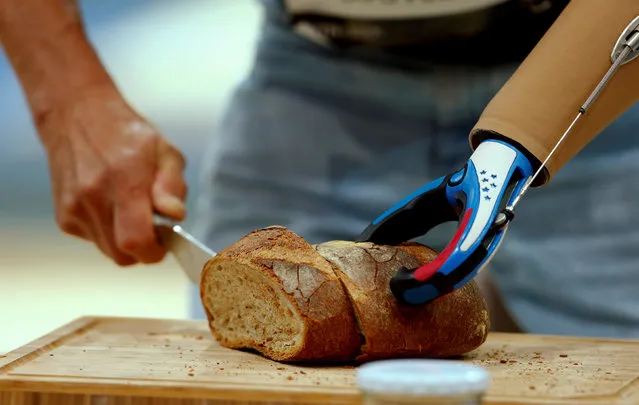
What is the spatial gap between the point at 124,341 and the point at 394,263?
53 cm

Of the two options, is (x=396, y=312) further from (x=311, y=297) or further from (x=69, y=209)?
(x=69, y=209)

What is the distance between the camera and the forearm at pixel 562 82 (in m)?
1.53

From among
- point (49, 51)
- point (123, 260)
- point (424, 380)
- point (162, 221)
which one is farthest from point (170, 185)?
point (424, 380)

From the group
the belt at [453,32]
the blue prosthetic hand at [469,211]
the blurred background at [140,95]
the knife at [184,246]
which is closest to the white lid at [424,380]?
the blue prosthetic hand at [469,211]

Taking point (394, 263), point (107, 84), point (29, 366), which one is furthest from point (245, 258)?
point (107, 84)

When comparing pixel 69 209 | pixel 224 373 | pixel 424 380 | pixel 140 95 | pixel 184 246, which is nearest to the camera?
pixel 424 380

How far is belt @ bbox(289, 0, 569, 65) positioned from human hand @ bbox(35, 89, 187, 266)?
16.8 inches

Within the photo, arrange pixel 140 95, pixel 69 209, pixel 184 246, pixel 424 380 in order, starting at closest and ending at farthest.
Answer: pixel 424 380 < pixel 184 246 < pixel 69 209 < pixel 140 95

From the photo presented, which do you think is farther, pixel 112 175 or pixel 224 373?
pixel 112 175

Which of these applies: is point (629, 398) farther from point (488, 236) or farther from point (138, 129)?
point (138, 129)

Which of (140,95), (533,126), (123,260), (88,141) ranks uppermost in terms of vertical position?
(533,126)

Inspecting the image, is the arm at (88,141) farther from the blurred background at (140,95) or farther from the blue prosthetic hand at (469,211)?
the blurred background at (140,95)

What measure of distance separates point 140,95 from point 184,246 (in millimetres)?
3268

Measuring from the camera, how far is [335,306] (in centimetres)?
155
